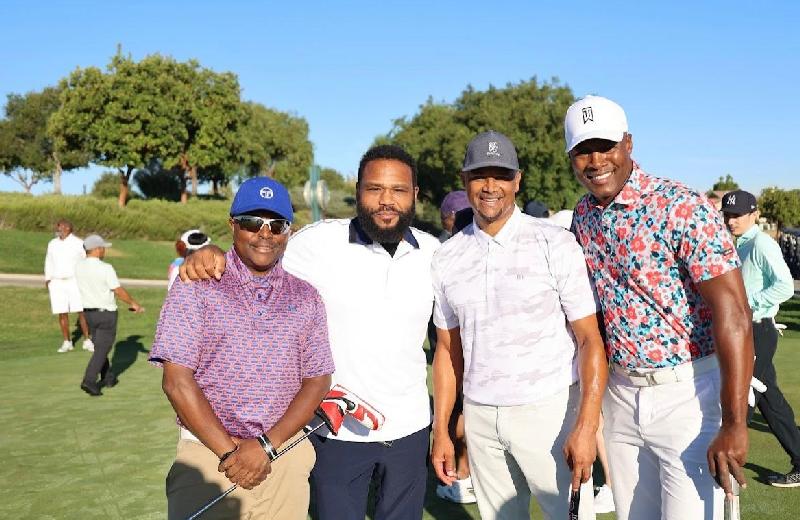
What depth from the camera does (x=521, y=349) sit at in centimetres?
338

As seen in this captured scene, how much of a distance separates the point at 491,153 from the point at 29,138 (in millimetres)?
70314

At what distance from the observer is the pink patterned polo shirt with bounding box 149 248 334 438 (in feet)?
9.86

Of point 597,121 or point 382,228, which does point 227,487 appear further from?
point 597,121

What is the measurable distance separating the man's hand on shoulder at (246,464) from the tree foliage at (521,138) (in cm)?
4653

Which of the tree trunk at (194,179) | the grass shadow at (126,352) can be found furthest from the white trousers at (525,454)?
the tree trunk at (194,179)

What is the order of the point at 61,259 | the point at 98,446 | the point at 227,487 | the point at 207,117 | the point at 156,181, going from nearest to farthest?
the point at 227,487 → the point at 98,446 → the point at 61,259 → the point at 207,117 → the point at 156,181

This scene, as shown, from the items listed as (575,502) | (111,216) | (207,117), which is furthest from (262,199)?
(207,117)

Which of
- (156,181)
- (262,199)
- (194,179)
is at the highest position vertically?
(156,181)

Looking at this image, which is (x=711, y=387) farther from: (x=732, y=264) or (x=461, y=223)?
(x=461, y=223)

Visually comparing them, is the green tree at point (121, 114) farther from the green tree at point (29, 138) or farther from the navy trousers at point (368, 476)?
the navy trousers at point (368, 476)

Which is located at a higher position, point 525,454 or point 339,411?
point 339,411

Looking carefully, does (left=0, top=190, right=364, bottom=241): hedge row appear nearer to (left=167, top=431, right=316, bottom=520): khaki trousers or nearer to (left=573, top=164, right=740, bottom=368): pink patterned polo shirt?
(left=167, top=431, right=316, bottom=520): khaki trousers

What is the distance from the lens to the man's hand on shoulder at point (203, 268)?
3085mm

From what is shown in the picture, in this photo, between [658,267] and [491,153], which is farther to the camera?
[491,153]
